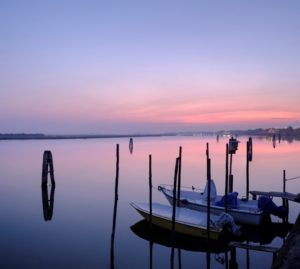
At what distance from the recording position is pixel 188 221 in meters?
16.1

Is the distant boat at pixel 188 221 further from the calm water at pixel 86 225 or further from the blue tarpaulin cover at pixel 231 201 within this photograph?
the blue tarpaulin cover at pixel 231 201

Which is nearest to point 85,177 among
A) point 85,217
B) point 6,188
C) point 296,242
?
point 6,188

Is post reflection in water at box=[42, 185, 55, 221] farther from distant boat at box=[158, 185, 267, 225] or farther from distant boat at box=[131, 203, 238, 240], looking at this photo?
distant boat at box=[158, 185, 267, 225]

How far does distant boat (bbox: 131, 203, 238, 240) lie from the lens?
15102 mm

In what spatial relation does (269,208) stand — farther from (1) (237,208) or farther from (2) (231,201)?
(2) (231,201)

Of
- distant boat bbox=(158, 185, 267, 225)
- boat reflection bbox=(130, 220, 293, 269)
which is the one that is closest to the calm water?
boat reflection bbox=(130, 220, 293, 269)

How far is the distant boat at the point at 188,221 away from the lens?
49.5 ft

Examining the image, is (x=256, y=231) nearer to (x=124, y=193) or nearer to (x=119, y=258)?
(x=119, y=258)

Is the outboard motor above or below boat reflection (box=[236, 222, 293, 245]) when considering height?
above

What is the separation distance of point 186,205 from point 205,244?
4.87 metres

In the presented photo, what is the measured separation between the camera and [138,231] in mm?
18297

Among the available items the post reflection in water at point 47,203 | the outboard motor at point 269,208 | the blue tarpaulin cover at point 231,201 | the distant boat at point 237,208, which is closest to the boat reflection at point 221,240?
the distant boat at point 237,208

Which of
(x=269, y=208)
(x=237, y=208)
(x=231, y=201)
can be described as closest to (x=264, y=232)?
(x=269, y=208)

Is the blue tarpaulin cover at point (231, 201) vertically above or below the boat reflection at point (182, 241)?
above
